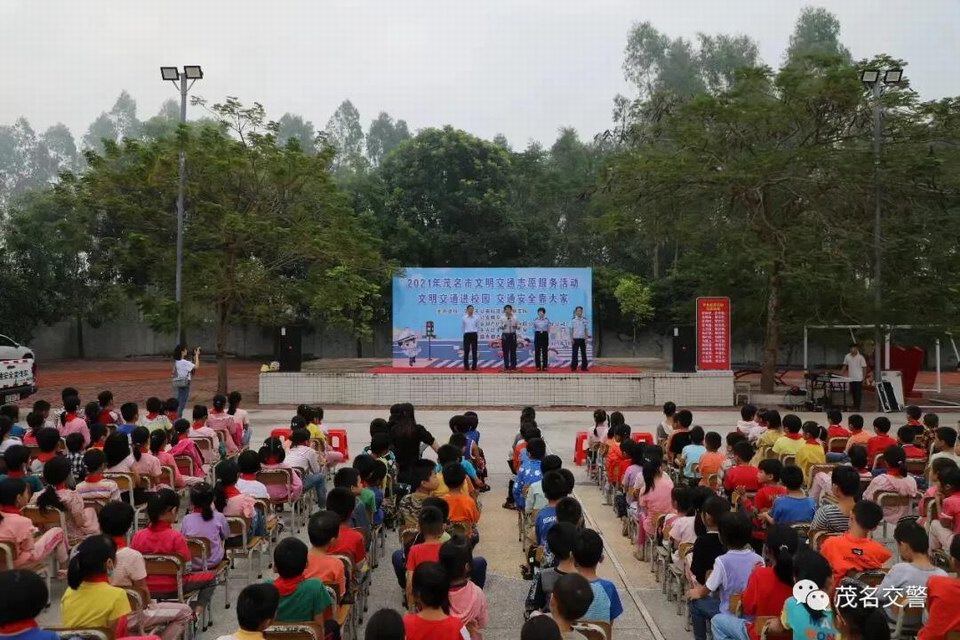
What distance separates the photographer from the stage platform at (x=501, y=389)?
59.1 ft

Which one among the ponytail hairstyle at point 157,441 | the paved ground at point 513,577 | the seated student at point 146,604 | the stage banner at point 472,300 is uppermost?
the stage banner at point 472,300

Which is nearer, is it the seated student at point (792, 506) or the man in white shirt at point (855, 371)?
the seated student at point (792, 506)

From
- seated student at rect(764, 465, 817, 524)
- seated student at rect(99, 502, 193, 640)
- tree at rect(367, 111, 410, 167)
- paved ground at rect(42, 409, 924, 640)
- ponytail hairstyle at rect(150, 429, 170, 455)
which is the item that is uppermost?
tree at rect(367, 111, 410, 167)

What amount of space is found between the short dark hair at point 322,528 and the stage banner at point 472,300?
640 inches

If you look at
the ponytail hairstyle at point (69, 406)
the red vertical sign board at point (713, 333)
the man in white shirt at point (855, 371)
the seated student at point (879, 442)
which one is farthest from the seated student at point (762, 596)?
the man in white shirt at point (855, 371)

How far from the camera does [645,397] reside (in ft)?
59.4

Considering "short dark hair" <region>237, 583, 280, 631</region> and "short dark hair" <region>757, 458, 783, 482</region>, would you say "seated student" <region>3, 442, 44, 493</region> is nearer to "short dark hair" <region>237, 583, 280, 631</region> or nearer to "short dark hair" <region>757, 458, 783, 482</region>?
"short dark hair" <region>237, 583, 280, 631</region>

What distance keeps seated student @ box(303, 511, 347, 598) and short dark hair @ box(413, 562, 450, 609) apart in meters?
1.05

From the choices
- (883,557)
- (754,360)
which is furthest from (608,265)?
(883,557)

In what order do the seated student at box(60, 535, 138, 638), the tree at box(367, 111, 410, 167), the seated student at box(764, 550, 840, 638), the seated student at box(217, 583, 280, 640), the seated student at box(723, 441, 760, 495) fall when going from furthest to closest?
the tree at box(367, 111, 410, 167)
the seated student at box(723, 441, 760, 495)
the seated student at box(60, 535, 138, 638)
the seated student at box(764, 550, 840, 638)
the seated student at box(217, 583, 280, 640)

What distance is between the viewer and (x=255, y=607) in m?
3.42

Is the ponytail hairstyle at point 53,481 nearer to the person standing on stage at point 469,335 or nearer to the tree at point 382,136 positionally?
the person standing on stage at point 469,335

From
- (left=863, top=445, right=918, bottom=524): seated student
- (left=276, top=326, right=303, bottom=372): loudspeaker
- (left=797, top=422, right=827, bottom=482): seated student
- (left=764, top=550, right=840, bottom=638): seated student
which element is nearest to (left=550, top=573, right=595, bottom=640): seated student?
(left=764, top=550, right=840, bottom=638): seated student

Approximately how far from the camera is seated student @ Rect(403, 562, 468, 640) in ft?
11.4
